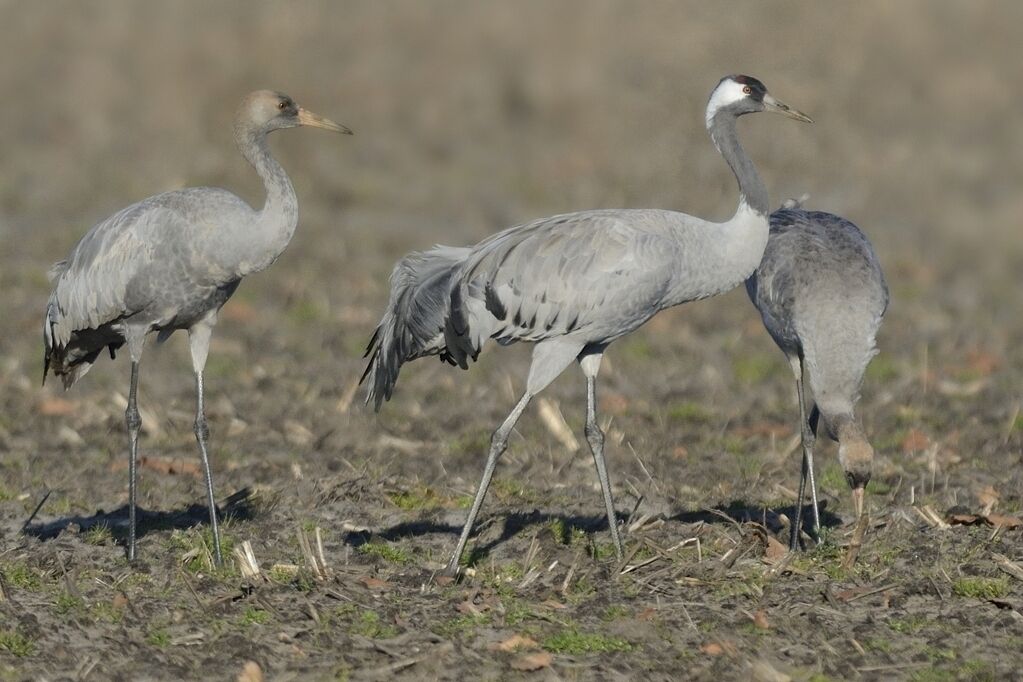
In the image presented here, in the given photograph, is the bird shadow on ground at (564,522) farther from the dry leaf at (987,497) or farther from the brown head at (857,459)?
the dry leaf at (987,497)

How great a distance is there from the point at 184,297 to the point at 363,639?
1.70m

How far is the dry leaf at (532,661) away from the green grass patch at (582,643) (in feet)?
0.29

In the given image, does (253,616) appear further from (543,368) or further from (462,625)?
(543,368)

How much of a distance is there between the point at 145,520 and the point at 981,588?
3269mm

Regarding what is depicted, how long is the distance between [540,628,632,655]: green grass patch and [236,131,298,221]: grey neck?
1924mm

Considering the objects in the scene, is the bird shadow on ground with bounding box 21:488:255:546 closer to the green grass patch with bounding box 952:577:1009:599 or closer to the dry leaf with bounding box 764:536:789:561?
the dry leaf with bounding box 764:536:789:561

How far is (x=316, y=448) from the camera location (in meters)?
8.23

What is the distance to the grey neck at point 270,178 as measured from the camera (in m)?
6.46

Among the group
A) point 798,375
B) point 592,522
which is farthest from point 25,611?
point 798,375

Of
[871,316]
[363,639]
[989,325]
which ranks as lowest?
[989,325]

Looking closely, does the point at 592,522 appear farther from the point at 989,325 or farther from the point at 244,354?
the point at 989,325

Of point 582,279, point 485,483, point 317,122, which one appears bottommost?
point 485,483

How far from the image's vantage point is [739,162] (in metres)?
6.44

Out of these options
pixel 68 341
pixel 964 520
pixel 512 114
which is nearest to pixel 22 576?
pixel 68 341
